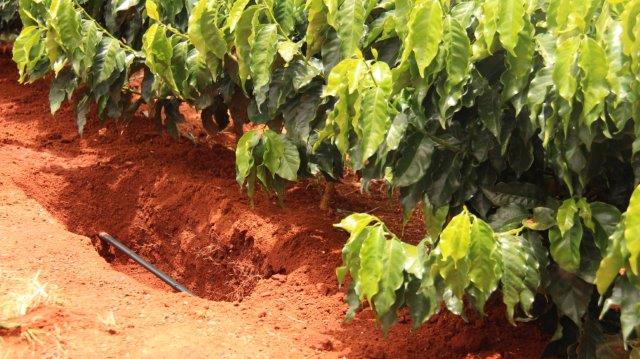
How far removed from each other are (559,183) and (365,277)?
101cm

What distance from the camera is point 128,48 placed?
5555 millimetres

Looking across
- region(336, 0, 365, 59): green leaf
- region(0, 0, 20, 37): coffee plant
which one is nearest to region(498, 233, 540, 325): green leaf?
region(336, 0, 365, 59): green leaf

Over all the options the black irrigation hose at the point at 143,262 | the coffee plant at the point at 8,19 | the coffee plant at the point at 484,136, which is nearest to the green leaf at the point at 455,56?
the coffee plant at the point at 484,136

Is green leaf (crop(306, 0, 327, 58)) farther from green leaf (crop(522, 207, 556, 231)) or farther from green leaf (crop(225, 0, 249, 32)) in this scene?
green leaf (crop(522, 207, 556, 231))

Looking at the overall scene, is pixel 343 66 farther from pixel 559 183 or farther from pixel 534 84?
pixel 559 183

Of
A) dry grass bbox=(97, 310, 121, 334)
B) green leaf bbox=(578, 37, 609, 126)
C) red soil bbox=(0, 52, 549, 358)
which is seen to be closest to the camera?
green leaf bbox=(578, 37, 609, 126)

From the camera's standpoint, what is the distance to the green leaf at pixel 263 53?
4289mm

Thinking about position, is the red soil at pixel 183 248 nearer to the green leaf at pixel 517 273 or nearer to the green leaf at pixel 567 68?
the green leaf at pixel 517 273

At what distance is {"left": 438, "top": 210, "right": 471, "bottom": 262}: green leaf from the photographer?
324 centimetres

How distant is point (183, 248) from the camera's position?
5738mm

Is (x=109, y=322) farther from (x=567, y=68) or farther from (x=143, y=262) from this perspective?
Answer: (x=567, y=68)

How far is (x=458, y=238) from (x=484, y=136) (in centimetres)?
63

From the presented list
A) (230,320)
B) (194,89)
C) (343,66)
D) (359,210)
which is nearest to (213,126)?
(194,89)

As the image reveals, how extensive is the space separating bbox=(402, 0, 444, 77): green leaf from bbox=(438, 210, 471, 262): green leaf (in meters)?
0.58
